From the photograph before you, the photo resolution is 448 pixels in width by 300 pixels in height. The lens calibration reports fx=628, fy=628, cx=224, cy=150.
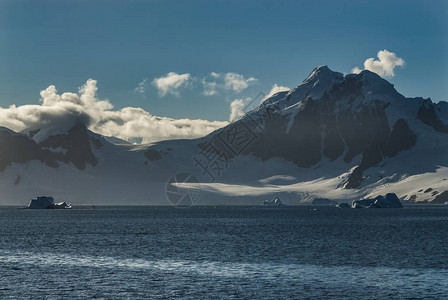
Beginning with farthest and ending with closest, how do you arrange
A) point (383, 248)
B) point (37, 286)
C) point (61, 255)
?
point (383, 248)
point (61, 255)
point (37, 286)

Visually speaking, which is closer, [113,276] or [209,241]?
[113,276]

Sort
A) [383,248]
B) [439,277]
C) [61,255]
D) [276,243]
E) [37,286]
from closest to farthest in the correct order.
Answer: [37,286] < [439,277] < [61,255] < [383,248] < [276,243]

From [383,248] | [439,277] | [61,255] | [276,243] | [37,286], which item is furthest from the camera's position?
[276,243]

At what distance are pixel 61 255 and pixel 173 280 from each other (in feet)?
99.5

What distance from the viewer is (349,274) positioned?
65.0 metres

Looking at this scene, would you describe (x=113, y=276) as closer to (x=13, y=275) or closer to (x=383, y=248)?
(x=13, y=275)

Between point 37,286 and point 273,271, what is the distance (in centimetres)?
2439

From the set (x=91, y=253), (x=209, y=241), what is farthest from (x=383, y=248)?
(x=91, y=253)

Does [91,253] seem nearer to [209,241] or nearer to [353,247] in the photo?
[209,241]

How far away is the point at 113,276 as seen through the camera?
210 ft

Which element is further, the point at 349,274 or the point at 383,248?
the point at 383,248

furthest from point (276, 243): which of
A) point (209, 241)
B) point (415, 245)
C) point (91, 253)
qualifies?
point (91, 253)

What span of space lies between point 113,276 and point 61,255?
24.5m

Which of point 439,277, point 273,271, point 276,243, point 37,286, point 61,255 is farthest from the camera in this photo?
point 276,243
